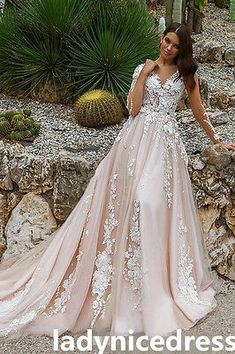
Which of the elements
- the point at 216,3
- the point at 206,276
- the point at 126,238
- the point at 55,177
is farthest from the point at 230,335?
the point at 216,3

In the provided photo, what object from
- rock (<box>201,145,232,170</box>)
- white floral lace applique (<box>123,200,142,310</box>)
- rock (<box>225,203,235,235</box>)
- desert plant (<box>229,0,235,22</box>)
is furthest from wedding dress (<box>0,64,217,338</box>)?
desert plant (<box>229,0,235,22</box>)

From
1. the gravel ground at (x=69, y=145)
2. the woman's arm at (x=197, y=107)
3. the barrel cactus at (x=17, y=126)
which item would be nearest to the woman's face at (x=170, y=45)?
the woman's arm at (x=197, y=107)

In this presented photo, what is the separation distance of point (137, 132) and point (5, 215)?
128cm

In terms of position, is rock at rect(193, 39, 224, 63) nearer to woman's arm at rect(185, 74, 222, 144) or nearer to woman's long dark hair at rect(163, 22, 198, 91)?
woman's arm at rect(185, 74, 222, 144)

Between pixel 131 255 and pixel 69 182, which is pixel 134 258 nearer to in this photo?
pixel 131 255

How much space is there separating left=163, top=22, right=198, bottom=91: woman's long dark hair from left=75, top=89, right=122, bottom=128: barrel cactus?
4.71 feet

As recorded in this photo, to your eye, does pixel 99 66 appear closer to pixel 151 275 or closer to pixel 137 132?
pixel 137 132

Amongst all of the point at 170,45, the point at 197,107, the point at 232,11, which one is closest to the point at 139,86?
the point at 170,45

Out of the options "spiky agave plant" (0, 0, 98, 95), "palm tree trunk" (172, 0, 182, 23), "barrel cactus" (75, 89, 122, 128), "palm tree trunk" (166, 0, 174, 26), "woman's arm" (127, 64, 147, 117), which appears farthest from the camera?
"palm tree trunk" (166, 0, 174, 26)

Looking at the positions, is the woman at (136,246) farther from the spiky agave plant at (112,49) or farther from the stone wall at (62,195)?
the spiky agave plant at (112,49)

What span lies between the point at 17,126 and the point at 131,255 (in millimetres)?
1772

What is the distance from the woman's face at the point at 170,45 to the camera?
3.83 meters

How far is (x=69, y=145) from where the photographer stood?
5.07 meters

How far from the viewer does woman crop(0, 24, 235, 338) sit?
3795 millimetres
